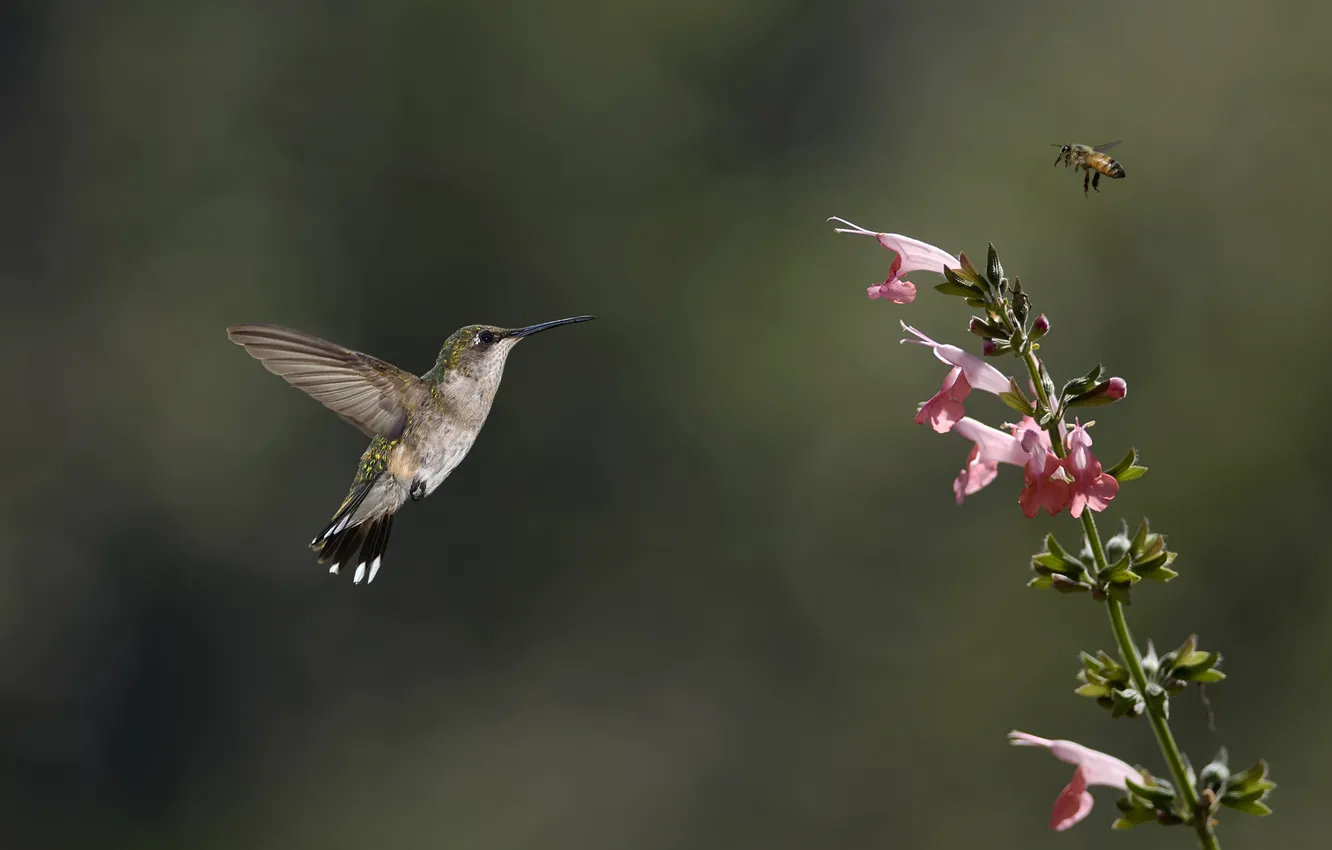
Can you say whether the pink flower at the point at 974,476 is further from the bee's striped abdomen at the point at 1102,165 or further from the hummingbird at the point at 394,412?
the bee's striped abdomen at the point at 1102,165

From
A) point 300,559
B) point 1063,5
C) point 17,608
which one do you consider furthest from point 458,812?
point 1063,5

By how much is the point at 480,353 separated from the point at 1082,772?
143 cm

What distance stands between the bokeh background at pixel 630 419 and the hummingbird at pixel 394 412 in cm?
749

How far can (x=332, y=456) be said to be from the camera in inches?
450

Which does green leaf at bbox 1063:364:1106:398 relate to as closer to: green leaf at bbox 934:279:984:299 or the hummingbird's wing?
green leaf at bbox 934:279:984:299

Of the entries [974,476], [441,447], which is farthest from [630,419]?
[974,476]

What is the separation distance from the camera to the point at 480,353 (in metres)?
2.56

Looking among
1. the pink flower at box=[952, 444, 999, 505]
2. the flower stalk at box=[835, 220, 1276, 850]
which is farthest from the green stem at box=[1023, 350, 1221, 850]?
the pink flower at box=[952, 444, 999, 505]

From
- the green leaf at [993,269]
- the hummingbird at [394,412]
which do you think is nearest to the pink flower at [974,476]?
the green leaf at [993,269]

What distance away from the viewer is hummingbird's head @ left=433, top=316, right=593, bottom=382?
98.9 inches

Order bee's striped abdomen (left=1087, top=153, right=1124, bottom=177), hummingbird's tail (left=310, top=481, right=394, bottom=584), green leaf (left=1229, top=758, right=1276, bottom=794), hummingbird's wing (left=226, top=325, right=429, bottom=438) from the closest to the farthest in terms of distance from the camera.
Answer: green leaf (left=1229, top=758, right=1276, bottom=794) → hummingbird's wing (left=226, top=325, right=429, bottom=438) → hummingbird's tail (left=310, top=481, right=394, bottom=584) → bee's striped abdomen (left=1087, top=153, right=1124, bottom=177)

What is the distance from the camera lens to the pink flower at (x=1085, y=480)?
133 centimetres

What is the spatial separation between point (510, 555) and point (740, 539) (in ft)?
6.27

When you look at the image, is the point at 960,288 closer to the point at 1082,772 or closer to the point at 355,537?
the point at 1082,772
